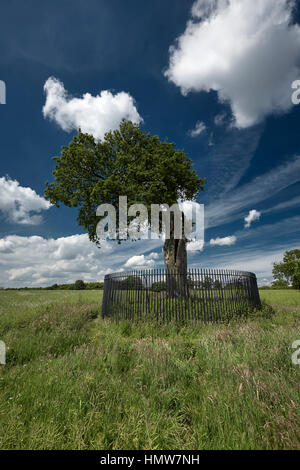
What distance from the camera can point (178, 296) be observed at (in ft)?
33.4

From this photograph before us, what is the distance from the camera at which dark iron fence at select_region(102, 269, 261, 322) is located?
9703mm

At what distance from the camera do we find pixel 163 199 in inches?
663

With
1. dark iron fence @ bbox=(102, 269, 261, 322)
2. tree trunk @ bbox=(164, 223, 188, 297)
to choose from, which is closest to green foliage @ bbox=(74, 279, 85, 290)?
tree trunk @ bbox=(164, 223, 188, 297)

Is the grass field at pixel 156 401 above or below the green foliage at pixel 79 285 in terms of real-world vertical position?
above

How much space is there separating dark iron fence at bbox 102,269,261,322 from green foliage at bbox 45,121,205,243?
21.1ft

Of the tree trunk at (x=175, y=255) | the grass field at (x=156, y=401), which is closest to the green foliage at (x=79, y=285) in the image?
the tree trunk at (x=175, y=255)

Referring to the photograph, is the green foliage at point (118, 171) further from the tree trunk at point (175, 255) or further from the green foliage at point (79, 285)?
the green foliage at point (79, 285)

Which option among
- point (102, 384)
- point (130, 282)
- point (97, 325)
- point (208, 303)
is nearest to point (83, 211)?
point (130, 282)

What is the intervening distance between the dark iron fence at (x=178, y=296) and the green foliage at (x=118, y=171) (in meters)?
6.43

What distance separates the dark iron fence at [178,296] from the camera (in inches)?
382

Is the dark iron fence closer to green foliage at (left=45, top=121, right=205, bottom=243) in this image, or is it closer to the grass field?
the grass field

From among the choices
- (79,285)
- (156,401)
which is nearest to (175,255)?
(156,401)

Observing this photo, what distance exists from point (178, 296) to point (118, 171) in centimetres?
1179
